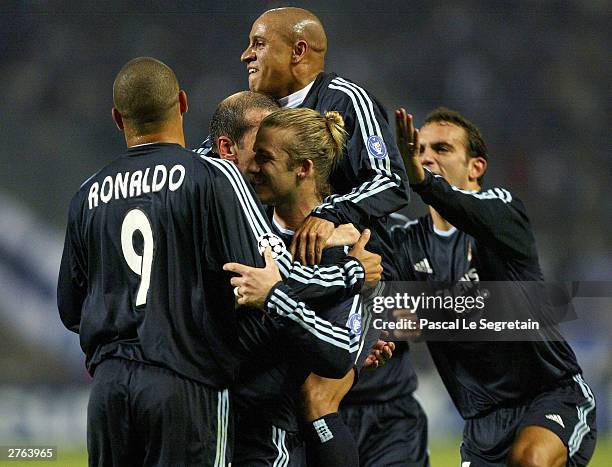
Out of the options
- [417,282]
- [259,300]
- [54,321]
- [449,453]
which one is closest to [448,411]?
[449,453]

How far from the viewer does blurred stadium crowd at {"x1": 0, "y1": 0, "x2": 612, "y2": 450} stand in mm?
6781

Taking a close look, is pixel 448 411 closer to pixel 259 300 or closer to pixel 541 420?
pixel 541 420

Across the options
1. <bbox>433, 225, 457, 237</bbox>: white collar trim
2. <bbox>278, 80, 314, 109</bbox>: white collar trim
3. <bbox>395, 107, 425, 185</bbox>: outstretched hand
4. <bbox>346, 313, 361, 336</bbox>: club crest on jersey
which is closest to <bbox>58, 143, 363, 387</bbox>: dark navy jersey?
<bbox>346, 313, 361, 336</bbox>: club crest on jersey

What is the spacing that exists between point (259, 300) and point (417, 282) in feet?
9.41

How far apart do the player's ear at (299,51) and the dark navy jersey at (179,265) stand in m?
1.28

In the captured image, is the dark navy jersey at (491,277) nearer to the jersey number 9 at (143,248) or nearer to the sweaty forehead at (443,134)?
the sweaty forehead at (443,134)

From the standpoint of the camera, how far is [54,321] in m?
6.85

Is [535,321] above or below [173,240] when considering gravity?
above

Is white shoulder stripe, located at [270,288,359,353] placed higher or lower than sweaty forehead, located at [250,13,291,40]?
lower

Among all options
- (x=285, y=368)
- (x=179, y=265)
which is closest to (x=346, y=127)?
(x=285, y=368)

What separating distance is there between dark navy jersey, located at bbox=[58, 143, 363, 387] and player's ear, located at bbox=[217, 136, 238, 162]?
65cm

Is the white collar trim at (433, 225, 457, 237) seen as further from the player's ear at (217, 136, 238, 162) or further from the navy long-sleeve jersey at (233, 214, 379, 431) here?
the navy long-sleeve jersey at (233, 214, 379, 431)

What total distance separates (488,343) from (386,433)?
2.22ft

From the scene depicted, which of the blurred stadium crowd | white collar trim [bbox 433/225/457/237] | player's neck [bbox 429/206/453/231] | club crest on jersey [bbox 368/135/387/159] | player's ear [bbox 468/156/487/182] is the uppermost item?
the blurred stadium crowd
